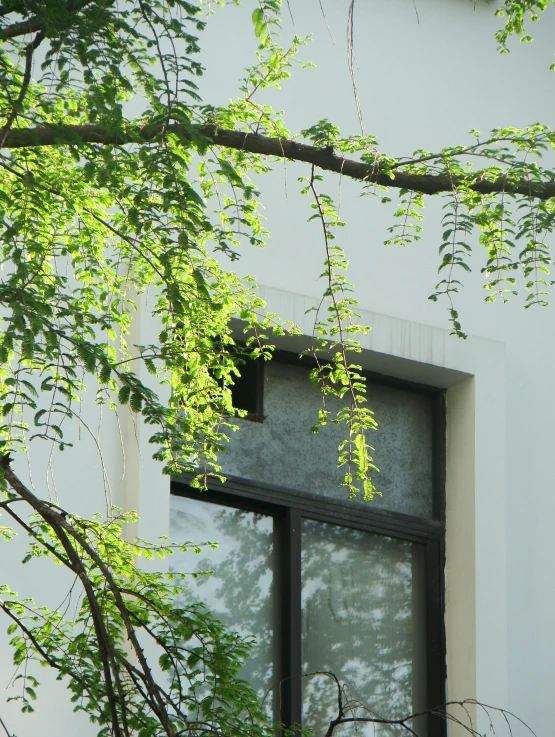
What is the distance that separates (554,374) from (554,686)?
1496 mm

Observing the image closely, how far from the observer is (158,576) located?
11.5ft

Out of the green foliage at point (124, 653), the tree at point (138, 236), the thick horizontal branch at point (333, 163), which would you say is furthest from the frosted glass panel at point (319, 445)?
the thick horizontal branch at point (333, 163)

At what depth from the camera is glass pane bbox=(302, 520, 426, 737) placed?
552 centimetres

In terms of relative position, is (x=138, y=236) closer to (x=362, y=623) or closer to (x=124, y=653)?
(x=124, y=653)

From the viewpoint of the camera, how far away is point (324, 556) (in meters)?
5.65

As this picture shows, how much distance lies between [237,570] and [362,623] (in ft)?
2.23

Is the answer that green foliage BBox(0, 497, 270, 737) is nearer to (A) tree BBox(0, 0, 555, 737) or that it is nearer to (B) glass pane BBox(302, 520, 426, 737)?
(A) tree BBox(0, 0, 555, 737)

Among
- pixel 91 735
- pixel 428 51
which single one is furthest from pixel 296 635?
pixel 428 51

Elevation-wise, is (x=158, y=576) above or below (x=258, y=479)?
below

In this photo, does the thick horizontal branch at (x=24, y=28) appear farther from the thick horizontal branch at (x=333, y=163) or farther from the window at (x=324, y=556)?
the window at (x=324, y=556)

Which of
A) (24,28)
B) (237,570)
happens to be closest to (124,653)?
(24,28)

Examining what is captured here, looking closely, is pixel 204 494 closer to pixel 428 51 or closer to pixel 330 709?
pixel 330 709

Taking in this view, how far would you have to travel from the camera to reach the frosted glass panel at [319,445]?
18.1ft

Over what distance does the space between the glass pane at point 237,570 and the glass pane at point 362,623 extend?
0.18 m
